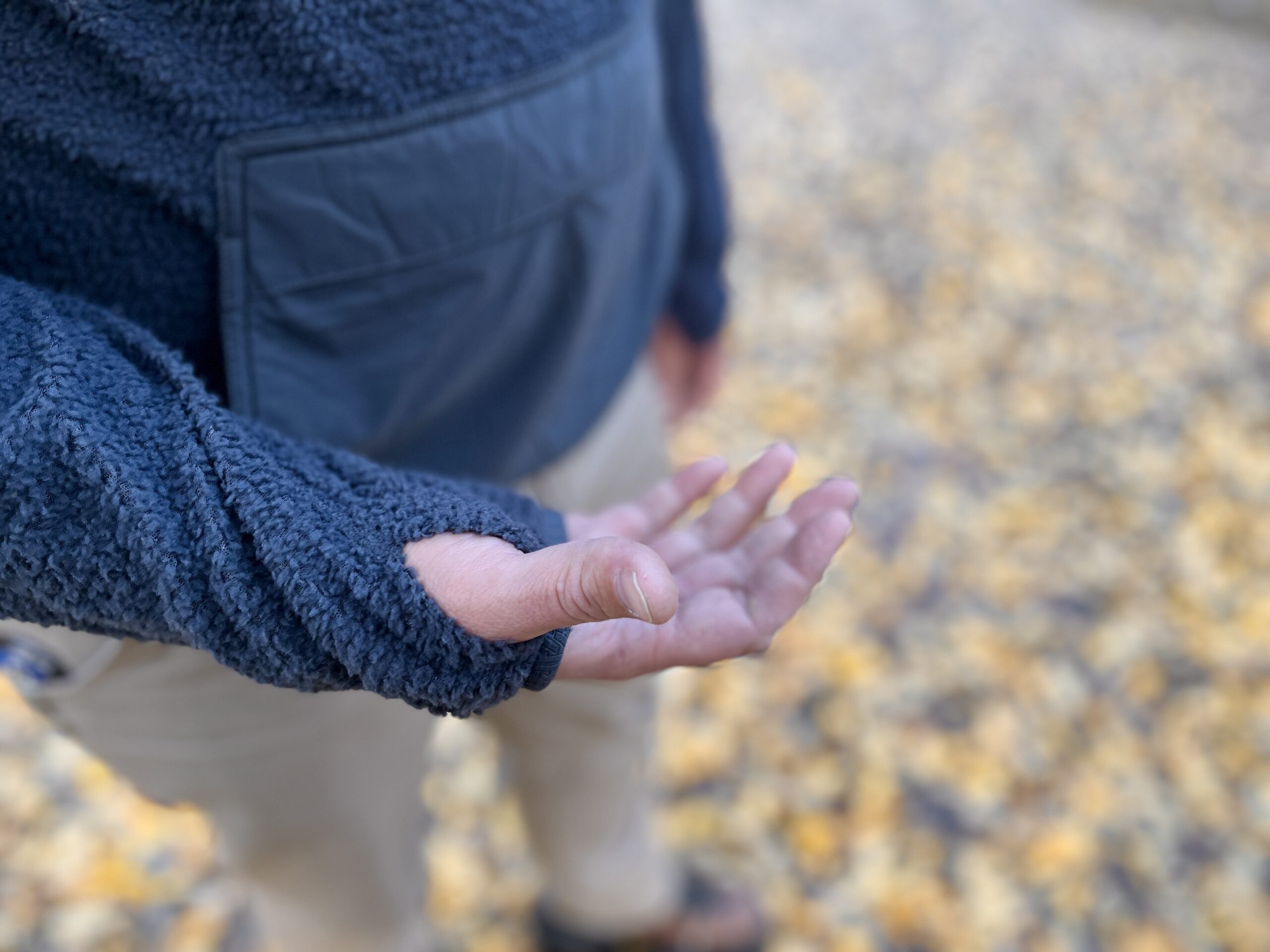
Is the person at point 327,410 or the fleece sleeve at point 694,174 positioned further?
the fleece sleeve at point 694,174

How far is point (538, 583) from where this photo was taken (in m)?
0.67

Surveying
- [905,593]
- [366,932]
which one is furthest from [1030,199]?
[366,932]

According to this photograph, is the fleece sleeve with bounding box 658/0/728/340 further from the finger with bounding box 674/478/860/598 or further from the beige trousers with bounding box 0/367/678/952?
the finger with bounding box 674/478/860/598

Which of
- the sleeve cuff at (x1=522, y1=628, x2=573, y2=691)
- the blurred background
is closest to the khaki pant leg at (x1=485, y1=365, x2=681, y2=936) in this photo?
the blurred background

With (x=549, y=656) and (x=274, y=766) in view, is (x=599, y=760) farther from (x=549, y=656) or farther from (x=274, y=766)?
(x=549, y=656)

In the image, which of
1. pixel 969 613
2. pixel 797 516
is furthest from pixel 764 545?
pixel 969 613

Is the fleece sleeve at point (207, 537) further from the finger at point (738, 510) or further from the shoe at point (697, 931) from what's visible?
the shoe at point (697, 931)

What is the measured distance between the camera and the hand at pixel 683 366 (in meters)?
1.74

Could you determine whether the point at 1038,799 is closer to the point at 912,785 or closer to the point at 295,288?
the point at 912,785

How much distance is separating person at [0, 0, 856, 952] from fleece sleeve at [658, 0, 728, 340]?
10.5 inches

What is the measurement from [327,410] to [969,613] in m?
2.31

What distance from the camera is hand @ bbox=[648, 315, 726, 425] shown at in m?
1.74

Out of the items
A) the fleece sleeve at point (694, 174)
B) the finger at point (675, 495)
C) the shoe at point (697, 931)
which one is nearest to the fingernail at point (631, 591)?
the finger at point (675, 495)

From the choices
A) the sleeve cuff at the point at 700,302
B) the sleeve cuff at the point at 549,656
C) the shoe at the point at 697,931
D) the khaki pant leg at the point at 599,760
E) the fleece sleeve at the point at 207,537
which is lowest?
the shoe at the point at 697,931
